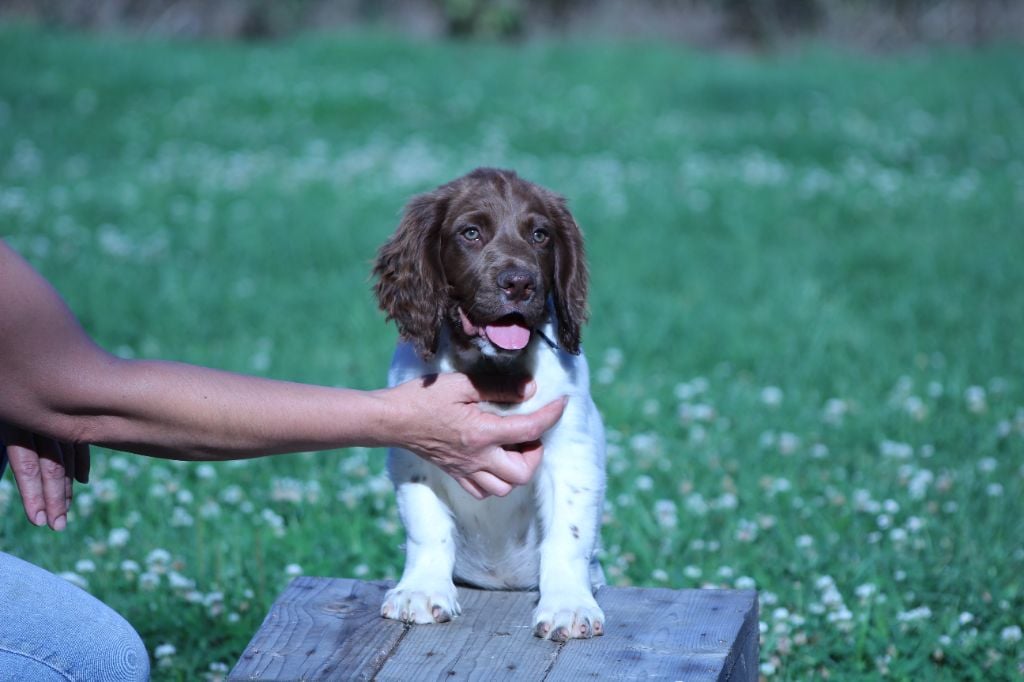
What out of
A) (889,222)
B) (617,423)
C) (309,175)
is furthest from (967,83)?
(617,423)

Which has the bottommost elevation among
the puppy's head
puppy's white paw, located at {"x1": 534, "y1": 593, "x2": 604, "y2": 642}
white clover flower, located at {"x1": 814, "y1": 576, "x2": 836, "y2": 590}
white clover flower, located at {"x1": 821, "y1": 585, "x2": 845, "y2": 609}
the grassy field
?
the grassy field

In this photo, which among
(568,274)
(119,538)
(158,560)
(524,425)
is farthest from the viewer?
(119,538)

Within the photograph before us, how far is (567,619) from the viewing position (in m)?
2.89

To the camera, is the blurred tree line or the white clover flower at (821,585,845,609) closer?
the white clover flower at (821,585,845,609)

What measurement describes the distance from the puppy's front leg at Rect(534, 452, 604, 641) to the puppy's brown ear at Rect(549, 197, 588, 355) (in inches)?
12.7

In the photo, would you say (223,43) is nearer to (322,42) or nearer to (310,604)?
(322,42)

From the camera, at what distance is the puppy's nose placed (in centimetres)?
293

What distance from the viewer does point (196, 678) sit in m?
3.54

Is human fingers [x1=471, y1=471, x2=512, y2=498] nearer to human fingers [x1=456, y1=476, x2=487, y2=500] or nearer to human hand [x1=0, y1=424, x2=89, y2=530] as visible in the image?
human fingers [x1=456, y1=476, x2=487, y2=500]

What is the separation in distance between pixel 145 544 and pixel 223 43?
57.2 ft

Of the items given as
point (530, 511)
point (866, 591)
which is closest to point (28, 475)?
point (530, 511)

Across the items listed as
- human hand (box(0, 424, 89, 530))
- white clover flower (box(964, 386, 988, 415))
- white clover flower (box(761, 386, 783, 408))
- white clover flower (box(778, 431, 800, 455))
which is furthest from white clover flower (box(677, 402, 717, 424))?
human hand (box(0, 424, 89, 530))

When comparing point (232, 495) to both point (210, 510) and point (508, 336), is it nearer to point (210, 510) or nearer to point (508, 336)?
point (210, 510)

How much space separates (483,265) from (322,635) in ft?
3.08
